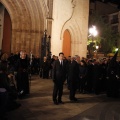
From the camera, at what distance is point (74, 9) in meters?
21.5

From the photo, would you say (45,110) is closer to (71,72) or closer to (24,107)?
(24,107)

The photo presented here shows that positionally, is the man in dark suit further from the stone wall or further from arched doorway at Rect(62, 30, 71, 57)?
arched doorway at Rect(62, 30, 71, 57)

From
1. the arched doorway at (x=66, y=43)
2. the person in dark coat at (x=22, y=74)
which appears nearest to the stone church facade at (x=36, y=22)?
the arched doorway at (x=66, y=43)

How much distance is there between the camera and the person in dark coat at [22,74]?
9008 millimetres

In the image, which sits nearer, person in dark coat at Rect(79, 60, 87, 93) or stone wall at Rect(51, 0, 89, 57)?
person in dark coat at Rect(79, 60, 87, 93)

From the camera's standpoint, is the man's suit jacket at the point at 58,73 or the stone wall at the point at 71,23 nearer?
the man's suit jacket at the point at 58,73

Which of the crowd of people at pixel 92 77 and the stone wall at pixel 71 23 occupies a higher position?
the stone wall at pixel 71 23

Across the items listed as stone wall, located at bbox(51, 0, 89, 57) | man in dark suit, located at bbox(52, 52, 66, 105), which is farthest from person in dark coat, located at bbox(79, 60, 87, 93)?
stone wall, located at bbox(51, 0, 89, 57)

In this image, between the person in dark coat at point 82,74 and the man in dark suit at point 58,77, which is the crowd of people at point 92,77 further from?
the man in dark suit at point 58,77

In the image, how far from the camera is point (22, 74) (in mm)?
9102

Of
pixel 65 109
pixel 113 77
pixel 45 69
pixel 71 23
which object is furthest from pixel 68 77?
pixel 71 23

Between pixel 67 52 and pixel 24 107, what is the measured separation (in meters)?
15.1

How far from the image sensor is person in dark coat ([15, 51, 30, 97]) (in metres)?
9.01

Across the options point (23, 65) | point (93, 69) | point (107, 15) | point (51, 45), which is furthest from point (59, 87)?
point (107, 15)
